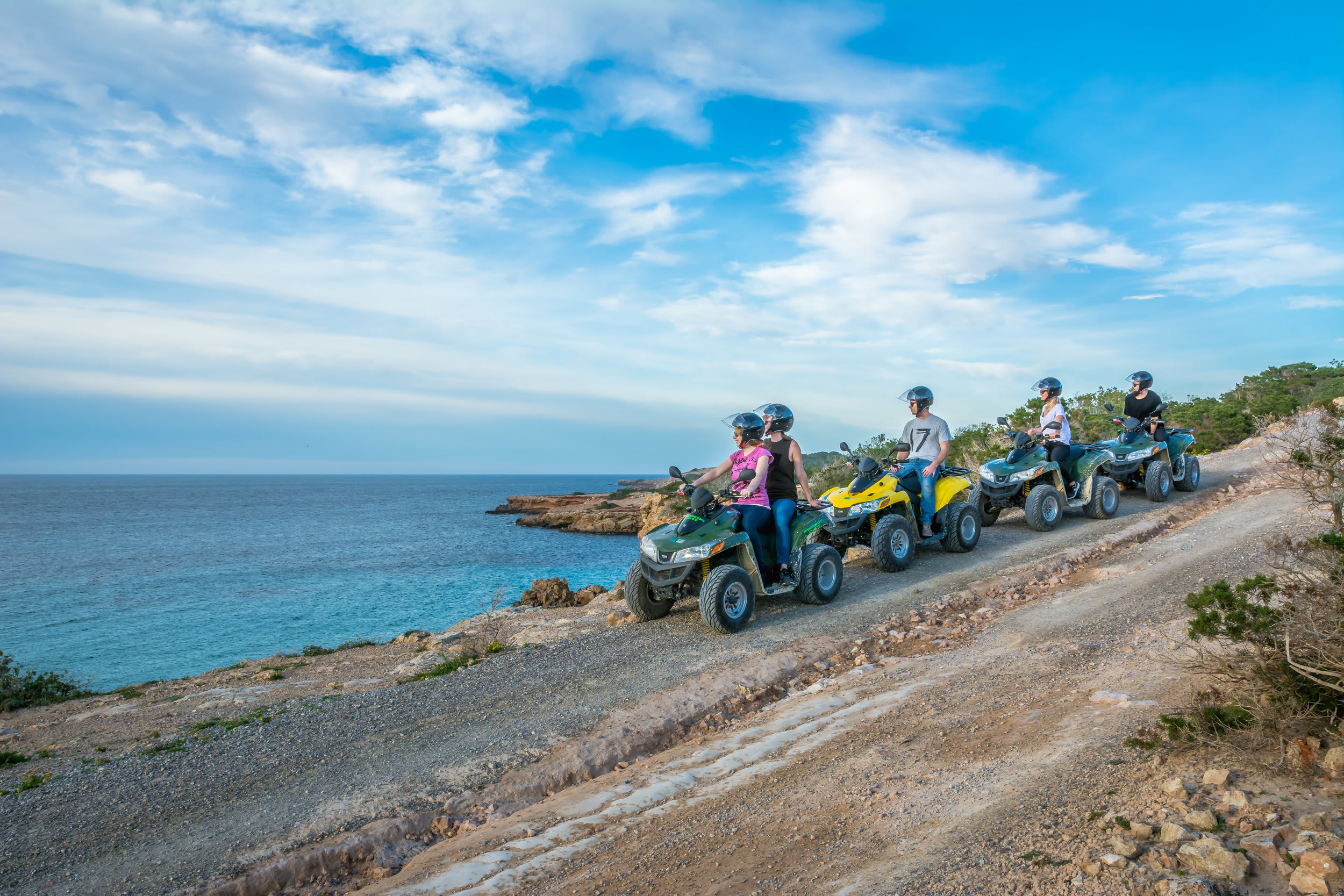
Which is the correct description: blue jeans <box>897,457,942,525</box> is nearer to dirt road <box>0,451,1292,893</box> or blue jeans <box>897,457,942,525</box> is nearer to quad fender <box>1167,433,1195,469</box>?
dirt road <box>0,451,1292,893</box>

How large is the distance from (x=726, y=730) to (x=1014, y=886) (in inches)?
120

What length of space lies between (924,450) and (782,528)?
3.64 metres

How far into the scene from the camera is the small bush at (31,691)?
1241cm

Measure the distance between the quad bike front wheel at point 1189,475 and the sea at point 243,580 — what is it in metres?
18.8

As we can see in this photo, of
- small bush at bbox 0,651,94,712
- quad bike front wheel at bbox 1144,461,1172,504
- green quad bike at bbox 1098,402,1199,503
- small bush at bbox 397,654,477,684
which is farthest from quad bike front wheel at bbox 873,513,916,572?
small bush at bbox 0,651,94,712

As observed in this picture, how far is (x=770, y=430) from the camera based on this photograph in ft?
30.5

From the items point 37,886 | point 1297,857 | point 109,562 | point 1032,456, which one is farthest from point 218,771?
point 109,562

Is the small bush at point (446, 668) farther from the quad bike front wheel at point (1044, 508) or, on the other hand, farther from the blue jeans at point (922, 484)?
the quad bike front wheel at point (1044, 508)

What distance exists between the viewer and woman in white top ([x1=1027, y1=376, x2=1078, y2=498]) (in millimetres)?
13461

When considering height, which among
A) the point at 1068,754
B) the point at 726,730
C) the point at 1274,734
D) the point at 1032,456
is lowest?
the point at 726,730

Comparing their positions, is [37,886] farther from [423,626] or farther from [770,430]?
[423,626]

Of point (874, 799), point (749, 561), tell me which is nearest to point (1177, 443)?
point (749, 561)

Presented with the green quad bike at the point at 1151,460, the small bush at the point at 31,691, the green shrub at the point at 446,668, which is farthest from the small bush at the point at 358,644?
the green quad bike at the point at 1151,460

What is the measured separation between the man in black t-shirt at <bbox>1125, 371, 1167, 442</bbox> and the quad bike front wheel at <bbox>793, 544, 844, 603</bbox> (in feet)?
32.9
